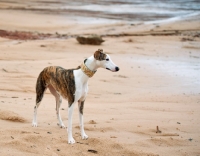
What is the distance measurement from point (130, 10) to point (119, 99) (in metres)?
23.5

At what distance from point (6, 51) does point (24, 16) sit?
11879 millimetres

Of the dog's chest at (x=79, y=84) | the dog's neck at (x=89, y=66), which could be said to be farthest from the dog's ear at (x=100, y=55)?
the dog's chest at (x=79, y=84)

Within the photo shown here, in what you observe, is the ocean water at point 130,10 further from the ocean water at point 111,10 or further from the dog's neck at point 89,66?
the dog's neck at point 89,66

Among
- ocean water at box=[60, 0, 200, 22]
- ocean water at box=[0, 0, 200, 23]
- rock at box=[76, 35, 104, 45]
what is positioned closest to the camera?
rock at box=[76, 35, 104, 45]

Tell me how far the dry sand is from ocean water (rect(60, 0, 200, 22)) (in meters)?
7.93

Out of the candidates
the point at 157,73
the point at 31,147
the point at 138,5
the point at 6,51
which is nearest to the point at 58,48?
the point at 6,51

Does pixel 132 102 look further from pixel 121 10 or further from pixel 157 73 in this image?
pixel 121 10

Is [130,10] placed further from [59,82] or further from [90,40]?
[59,82]

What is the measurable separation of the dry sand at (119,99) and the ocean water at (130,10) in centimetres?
793

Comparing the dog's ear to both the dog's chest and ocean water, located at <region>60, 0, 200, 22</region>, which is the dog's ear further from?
ocean water, located at <region>60, 0, 200, 22</region>

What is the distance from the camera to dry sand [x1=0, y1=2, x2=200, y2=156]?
6176 mm

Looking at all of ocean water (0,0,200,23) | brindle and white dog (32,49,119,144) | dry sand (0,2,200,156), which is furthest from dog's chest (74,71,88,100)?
ocean water (0,0,200,23)

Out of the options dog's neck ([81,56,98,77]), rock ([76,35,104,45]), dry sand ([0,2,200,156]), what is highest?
dog's neck ([81,56,98,77])

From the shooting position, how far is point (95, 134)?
6715 mm
